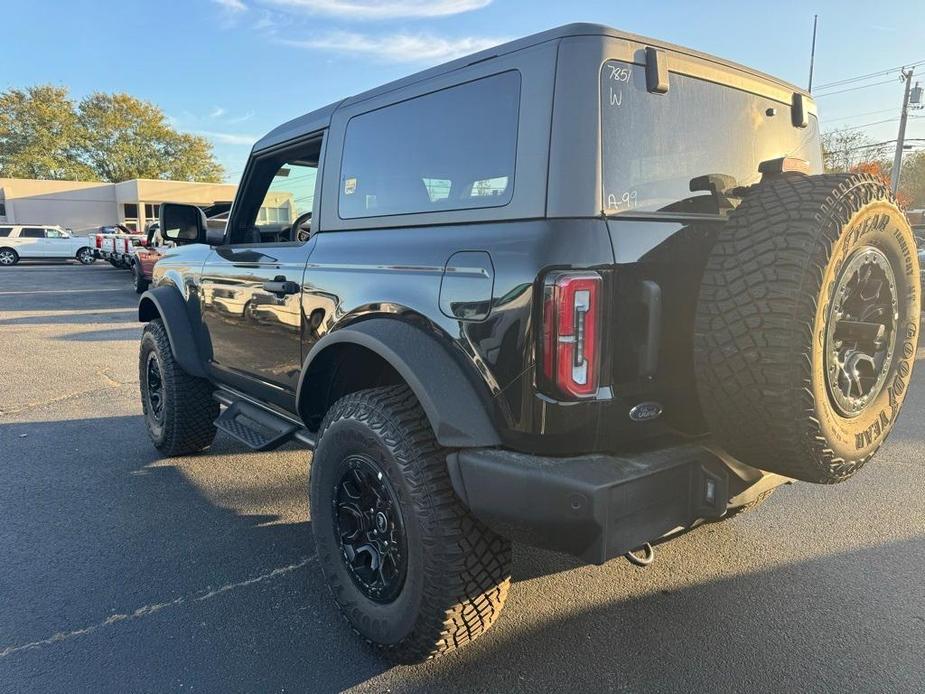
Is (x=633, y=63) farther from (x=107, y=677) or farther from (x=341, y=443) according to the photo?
(x=107, y=677)

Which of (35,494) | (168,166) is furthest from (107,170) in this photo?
(35,494)

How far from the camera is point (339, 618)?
2.64 m

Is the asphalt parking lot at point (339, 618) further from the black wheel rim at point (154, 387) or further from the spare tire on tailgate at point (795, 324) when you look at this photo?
the spare tire on tailgate at point (795, 324)

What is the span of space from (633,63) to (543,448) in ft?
4.16

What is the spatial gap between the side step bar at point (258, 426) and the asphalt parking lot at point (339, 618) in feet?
1.52

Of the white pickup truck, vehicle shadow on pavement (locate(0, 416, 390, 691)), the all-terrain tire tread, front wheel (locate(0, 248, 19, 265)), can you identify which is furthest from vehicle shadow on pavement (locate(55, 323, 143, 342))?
front wheel (locate(0, 248, 19, 265))

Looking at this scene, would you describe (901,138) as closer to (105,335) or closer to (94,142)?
(105,335)

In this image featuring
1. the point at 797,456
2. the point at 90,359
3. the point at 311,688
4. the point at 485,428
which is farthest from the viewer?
the point at 90,359

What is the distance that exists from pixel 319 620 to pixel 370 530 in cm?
52

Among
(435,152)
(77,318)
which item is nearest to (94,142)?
(77,318)

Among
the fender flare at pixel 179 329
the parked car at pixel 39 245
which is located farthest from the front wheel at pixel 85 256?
the fender flare at pixel 179 329

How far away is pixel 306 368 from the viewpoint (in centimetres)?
272

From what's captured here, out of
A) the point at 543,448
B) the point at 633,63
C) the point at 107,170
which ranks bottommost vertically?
the point at 543,448

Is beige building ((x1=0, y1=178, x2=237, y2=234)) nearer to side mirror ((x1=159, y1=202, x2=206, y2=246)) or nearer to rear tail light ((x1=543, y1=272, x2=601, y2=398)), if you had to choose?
side mirror ((x1=159, y1=202, x2=206, y2=246))
